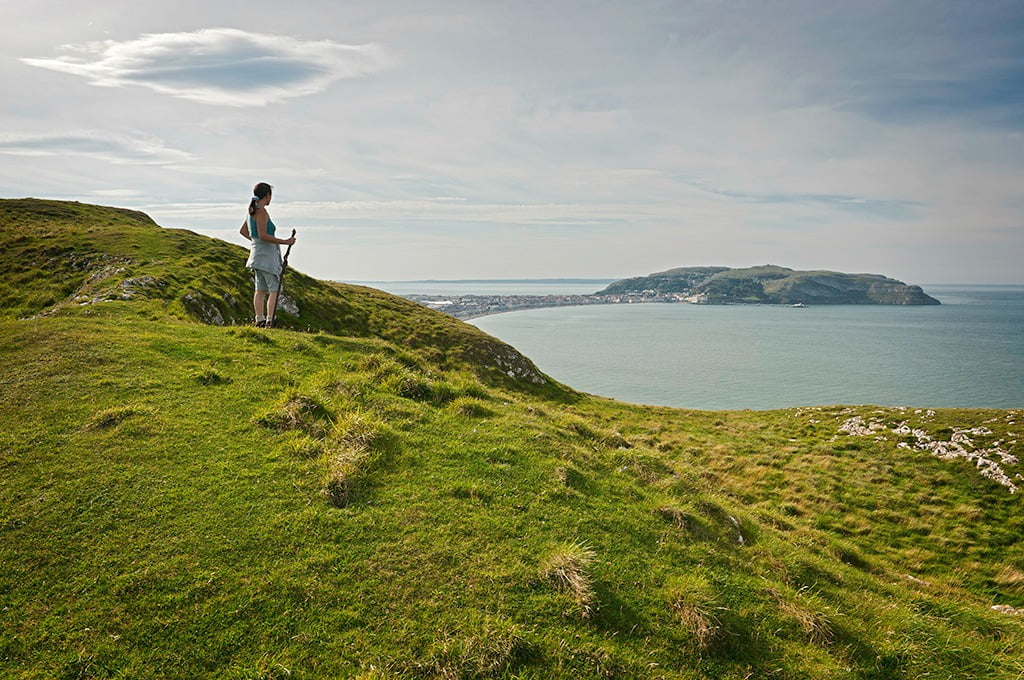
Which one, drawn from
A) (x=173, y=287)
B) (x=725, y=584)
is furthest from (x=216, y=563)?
(x=173, y=287)

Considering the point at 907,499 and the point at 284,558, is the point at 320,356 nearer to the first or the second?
the point at 284,558

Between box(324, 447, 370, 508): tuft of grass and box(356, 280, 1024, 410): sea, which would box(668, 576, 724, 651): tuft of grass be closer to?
box(324, 447, 370, 508): tuft of grass

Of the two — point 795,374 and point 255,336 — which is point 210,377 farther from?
point 795,374

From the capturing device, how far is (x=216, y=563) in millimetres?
6500

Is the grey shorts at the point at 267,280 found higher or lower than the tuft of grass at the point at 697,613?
higher

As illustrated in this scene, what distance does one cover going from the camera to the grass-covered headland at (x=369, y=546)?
5770mm

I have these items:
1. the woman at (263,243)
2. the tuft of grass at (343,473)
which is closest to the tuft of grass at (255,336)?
the woman at (263,243)

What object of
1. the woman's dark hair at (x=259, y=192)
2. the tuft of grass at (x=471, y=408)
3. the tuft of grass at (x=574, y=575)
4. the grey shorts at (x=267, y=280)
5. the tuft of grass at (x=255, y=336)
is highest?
the woman's dark hair at (x=259, y=192)

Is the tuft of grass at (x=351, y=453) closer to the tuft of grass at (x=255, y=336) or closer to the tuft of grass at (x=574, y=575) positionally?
the tuft of grass at (x=574, y=575)

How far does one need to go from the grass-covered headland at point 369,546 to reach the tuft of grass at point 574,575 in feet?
0.18

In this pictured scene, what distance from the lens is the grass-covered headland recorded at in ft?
18.9

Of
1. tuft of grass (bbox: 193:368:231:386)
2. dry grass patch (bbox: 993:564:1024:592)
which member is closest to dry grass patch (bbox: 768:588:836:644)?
tuft of grass (bbox: 193:368:231:386)

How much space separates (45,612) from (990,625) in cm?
1719

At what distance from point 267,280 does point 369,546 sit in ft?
42.5
